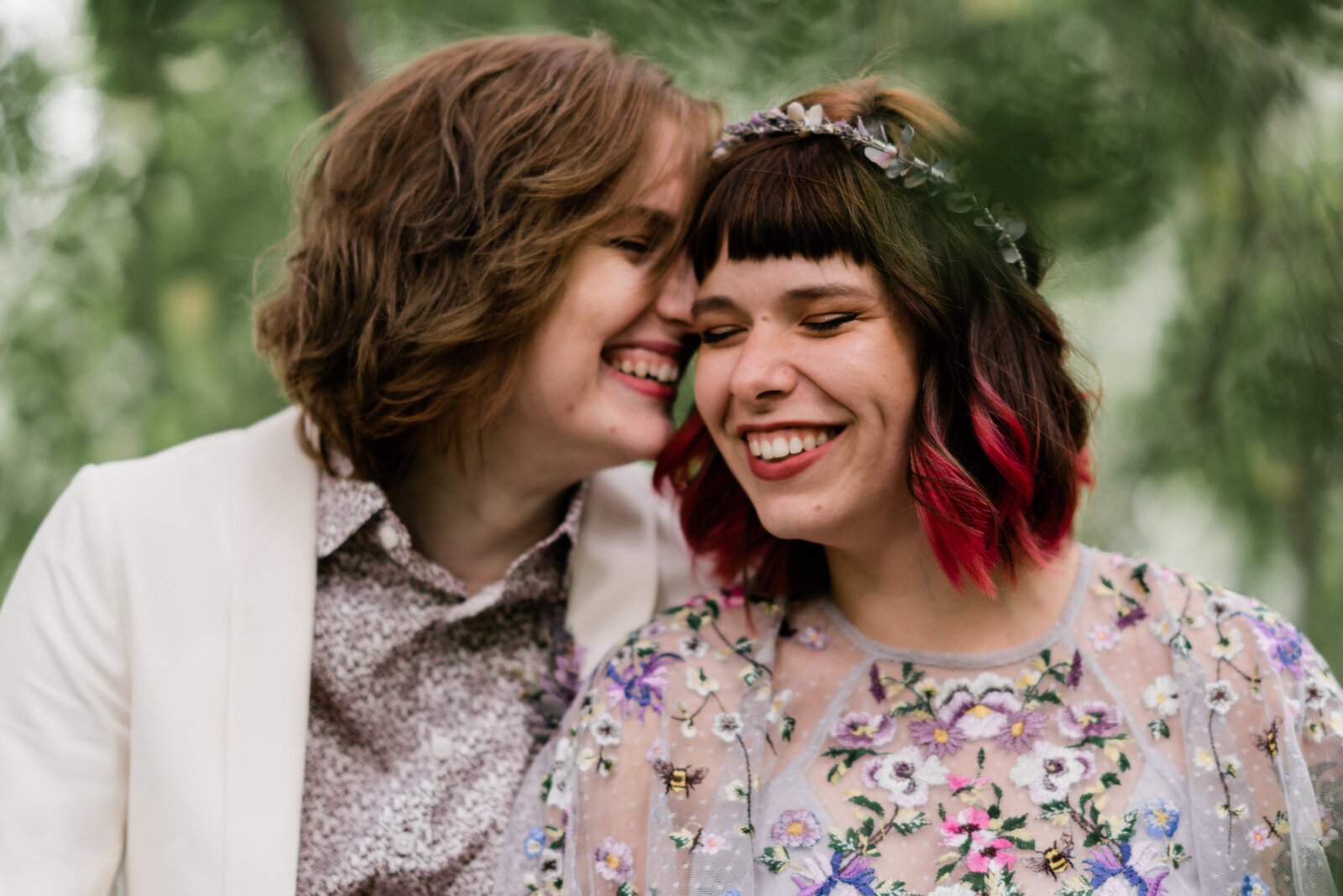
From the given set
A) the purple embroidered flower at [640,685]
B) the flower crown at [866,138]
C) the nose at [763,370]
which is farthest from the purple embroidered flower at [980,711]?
the flower crown at [866,138]

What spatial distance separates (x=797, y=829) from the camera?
5.69 ft

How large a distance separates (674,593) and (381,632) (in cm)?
62

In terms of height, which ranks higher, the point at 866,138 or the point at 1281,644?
the point at 866,138

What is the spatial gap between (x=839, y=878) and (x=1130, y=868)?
43 cm

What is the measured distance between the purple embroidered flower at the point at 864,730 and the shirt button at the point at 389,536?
0.91 m

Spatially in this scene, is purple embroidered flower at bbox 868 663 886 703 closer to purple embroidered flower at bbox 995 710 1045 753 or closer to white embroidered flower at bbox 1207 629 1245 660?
purple embroidered flower at bbox 995 710 1045 753

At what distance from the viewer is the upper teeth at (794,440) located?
1768 millimetres

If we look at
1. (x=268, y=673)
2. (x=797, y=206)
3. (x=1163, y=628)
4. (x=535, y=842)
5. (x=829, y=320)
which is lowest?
(x=535, y=842)

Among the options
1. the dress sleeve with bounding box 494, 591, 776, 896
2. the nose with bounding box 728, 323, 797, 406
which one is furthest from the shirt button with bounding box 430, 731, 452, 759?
the nose with bounding box 728, 323, 797, 406

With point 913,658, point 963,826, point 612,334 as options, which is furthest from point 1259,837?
point 612,334

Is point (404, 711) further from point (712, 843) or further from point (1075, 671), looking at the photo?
point (1075, 671)

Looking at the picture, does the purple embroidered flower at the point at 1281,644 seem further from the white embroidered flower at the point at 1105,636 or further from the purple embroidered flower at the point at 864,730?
the purple embroidered flower at the point at 864,730

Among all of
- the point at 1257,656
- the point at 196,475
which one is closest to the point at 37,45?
the point at 196,475

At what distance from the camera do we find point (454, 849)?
1.98 m
